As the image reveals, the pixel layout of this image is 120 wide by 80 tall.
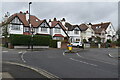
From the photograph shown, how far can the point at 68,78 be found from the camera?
807 centimetres

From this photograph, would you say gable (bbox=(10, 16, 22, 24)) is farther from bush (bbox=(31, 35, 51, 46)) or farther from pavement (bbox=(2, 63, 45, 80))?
pavement (bbox=(2, 63, 45, 80))

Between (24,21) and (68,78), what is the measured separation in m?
43.0

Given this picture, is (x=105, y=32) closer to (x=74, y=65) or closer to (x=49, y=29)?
(x=49, y=29)

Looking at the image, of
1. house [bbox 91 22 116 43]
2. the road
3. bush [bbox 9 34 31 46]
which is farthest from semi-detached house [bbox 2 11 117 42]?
the road

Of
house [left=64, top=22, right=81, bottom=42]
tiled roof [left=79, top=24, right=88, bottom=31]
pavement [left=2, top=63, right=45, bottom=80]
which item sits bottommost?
pavement [left=2, top=63, right=45, bottom=80]

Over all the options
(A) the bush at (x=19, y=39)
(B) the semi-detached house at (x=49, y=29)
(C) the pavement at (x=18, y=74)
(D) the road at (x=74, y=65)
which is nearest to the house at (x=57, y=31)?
(B) the semi-detached house at (x=49, y=29)

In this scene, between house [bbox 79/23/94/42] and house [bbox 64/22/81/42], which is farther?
house [bbox 79/23/94/42]

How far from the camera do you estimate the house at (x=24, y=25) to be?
45812mm

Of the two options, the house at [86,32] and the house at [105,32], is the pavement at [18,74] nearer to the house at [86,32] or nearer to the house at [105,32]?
the house at [86,32]

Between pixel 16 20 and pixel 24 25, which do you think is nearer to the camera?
pixel 16 20

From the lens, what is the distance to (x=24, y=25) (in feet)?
157

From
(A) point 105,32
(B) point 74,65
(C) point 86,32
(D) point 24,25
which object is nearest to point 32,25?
(D) point 24,25

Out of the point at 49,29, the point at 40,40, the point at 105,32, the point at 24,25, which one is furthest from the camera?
the point at 105,32

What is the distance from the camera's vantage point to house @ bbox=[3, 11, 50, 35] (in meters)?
45.8
